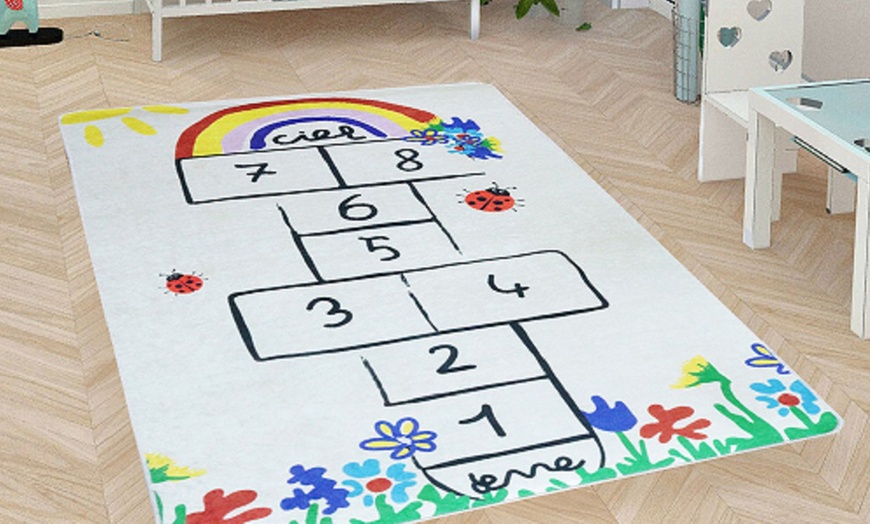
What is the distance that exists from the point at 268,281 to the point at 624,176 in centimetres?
115

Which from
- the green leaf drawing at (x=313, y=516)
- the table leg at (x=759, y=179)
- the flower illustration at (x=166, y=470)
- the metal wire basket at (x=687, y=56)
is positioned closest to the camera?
the green leaf drawing at (x=313, y=516)

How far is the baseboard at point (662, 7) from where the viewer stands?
490 centimetres

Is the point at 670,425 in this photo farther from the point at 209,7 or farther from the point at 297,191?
the point at 209,7

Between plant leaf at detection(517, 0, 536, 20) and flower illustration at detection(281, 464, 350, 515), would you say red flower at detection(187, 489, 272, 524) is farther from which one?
plant leaf at detection(517, 0, 536, 20)

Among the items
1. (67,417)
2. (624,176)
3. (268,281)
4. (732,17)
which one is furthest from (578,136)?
(67,417)

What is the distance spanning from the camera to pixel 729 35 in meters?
3.46

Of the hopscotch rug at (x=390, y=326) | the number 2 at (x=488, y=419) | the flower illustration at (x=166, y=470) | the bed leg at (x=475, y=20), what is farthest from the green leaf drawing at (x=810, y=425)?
the bed leg at (x=475, y=20)

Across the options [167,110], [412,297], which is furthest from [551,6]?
[412,297]

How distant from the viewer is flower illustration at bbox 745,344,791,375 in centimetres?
255

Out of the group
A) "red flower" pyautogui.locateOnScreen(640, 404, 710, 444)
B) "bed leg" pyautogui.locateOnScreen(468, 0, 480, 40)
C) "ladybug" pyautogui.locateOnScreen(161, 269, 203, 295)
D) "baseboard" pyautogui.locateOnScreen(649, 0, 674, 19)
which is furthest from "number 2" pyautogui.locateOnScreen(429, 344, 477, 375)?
"baseboard" pyautogui.locateOnScreen(649, 0, 674, 19)

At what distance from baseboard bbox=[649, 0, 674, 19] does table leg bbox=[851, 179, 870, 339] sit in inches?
92.3

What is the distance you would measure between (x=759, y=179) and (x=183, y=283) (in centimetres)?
139

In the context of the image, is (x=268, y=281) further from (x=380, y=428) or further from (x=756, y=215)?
(x=756, y=215)

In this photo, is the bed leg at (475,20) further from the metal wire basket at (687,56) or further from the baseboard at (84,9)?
the baseboard at (84,9)
